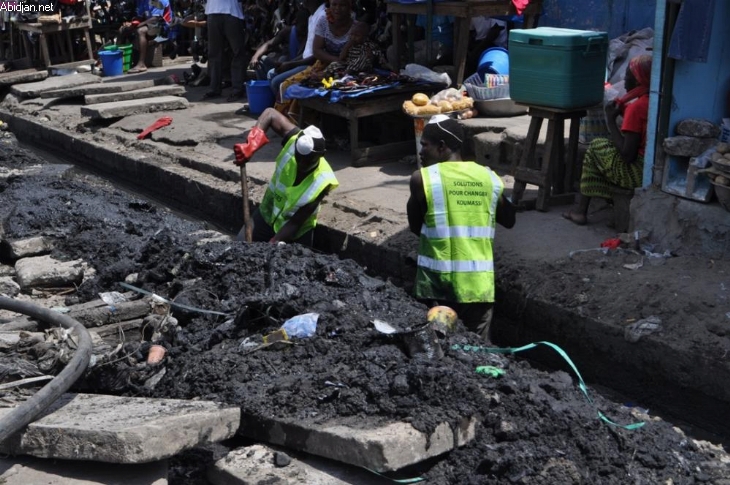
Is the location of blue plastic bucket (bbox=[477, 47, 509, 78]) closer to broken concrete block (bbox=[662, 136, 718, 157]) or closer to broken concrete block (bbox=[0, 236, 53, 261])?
broken concrete block (bbox=[662, 136, 718, 157])

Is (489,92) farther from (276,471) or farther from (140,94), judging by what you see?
(140,94)

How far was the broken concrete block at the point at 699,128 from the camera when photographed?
6.50 metres

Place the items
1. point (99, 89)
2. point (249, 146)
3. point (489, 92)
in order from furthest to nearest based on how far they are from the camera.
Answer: point (99, 89) → point (489, 92) → point (249, 146)

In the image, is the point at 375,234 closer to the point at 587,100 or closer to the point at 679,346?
the point at 587,100

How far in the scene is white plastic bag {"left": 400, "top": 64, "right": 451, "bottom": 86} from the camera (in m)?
9.79

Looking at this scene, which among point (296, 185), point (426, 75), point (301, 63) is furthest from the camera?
point (301, 63)

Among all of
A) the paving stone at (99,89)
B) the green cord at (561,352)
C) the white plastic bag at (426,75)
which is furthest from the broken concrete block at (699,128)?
the paving stone at (99,89)

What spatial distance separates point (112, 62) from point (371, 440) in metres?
13.1

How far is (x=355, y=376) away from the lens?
4.59m

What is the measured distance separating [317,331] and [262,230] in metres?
2.55

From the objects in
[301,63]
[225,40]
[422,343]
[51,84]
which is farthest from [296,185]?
[51,84]

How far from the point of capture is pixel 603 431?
14.5 ft

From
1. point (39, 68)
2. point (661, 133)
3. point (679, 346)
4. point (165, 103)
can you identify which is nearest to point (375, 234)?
point (661, 133)

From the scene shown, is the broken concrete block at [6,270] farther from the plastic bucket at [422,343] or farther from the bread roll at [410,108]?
the bread roll at [410,108]
